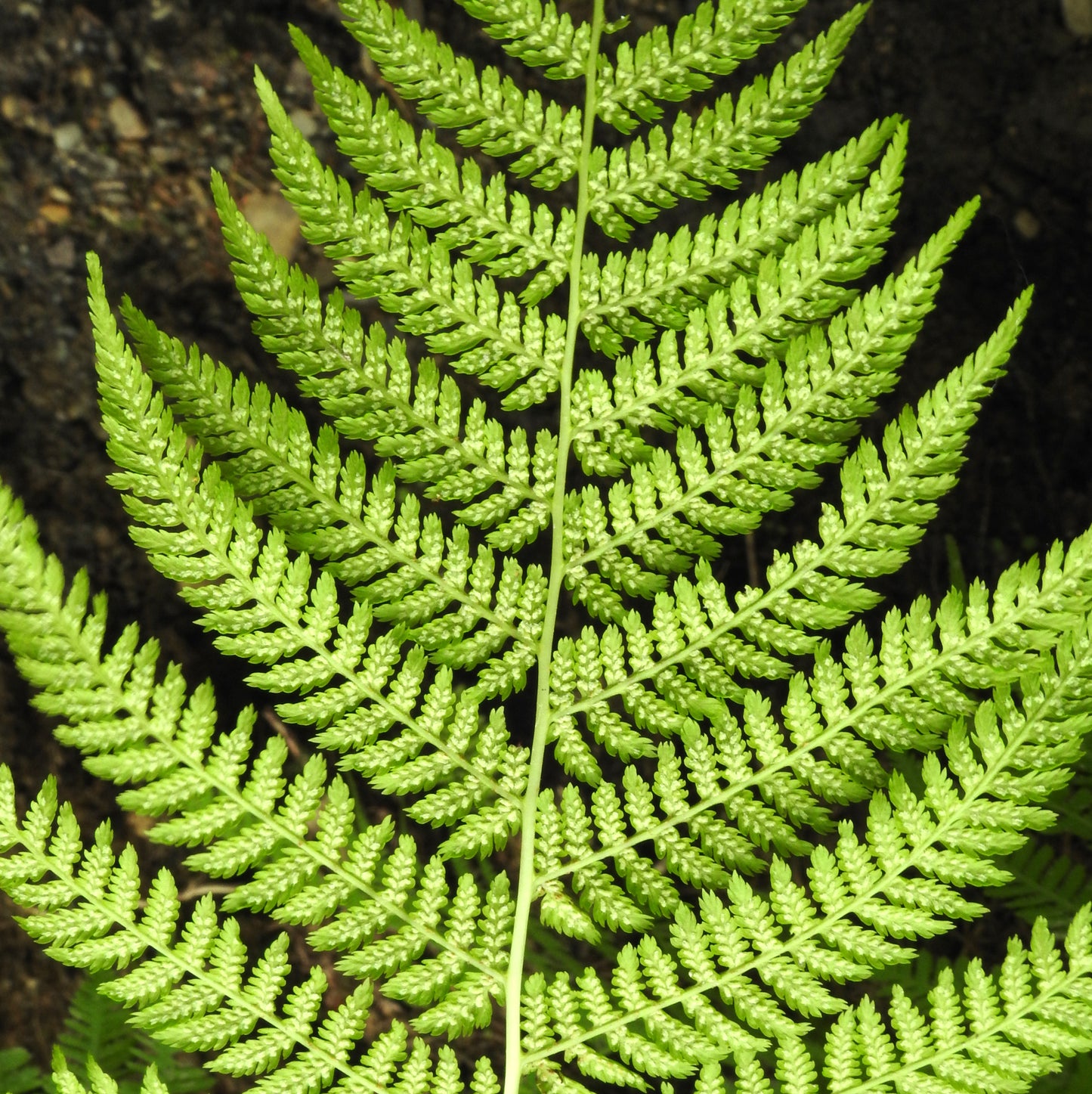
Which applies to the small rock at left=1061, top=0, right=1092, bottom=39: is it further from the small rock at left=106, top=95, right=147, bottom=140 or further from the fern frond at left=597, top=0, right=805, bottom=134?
the small rock at left=106, top=95, right=147, bottom=140

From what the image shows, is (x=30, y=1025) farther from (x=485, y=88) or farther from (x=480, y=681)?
(x=485, y=88)

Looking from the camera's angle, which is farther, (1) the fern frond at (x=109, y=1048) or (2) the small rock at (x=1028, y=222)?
(2) the small rock at (x=1028, y=222)

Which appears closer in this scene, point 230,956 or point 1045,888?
point 230,956

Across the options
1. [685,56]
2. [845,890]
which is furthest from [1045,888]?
[685,56]

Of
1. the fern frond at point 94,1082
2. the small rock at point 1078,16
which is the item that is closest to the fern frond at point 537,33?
the fern frond at point 94,1082

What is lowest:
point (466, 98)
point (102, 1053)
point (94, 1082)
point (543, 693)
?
point (102, 1053)

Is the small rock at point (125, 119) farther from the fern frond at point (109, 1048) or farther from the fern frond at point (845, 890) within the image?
the fern frond at point (845, 890)

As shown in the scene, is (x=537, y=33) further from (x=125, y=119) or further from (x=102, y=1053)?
(x=102, y=1053)
